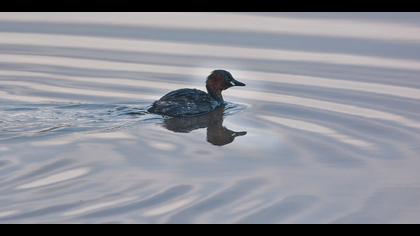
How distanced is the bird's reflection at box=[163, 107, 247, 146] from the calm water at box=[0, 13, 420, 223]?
0.02 metres

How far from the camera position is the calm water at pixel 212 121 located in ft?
26.2

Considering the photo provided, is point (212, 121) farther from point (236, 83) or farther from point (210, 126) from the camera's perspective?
point (236, 83)

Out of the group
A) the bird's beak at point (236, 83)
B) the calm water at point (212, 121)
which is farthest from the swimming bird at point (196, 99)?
the calm water at point (212, 121)

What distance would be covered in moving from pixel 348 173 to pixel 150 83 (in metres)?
4.09

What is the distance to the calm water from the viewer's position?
7973 mm

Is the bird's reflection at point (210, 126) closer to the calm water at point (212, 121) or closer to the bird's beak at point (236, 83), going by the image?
the calm water at point (212, 121)

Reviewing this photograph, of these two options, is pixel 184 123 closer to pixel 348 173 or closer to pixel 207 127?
pixel 207 127

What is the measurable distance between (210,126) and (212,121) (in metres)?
0.27

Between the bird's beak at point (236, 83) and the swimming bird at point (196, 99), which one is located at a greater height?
the bird's beak at point (236, 83)

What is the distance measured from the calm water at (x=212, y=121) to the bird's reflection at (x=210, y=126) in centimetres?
2

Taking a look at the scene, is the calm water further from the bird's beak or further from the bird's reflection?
the bird's beak


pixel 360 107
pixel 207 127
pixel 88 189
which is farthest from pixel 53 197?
pixel 360 107

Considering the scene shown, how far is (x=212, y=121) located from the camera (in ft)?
37.0
